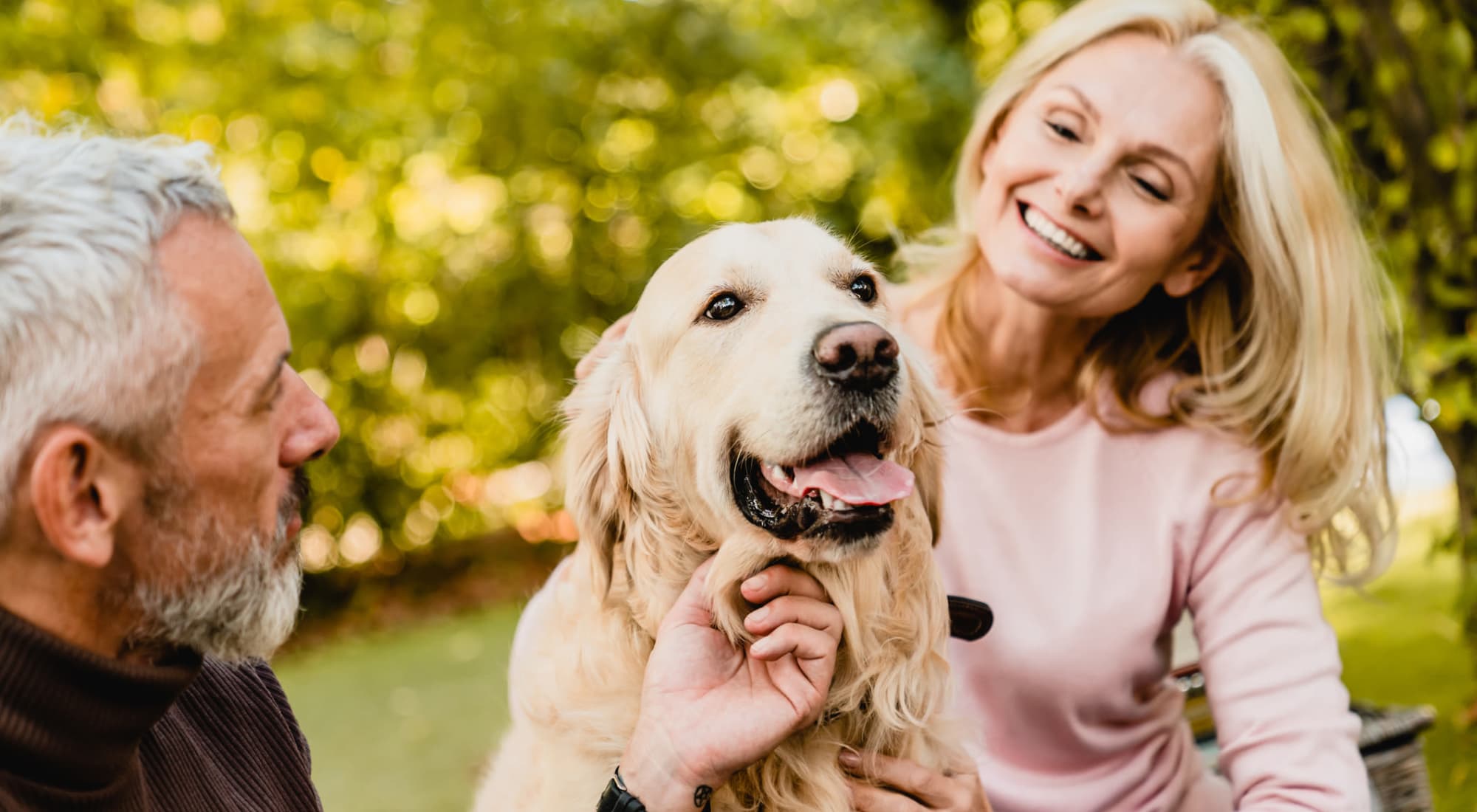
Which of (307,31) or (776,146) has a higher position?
(307,31)

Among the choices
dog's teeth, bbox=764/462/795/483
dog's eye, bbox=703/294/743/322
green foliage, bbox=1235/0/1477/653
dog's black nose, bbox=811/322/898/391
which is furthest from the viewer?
green foliage, bbox=1235/0/1477/653

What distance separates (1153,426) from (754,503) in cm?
102

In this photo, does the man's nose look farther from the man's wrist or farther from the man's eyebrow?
the man's wrist

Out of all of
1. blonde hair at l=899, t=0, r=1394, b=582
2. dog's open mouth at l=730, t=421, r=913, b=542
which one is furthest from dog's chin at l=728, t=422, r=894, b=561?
blonde hair at l=899, t=0, r=1394, b=582

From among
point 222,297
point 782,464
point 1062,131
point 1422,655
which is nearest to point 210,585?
point 222,297

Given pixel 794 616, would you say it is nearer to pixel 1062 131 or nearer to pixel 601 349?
pixel 601 349

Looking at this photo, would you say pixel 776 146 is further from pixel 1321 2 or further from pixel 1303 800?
pixel 1303 800

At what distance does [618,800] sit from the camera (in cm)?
167

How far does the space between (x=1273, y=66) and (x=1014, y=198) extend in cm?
63

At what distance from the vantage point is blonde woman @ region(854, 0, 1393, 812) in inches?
90.5

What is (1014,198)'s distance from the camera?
2420 mm

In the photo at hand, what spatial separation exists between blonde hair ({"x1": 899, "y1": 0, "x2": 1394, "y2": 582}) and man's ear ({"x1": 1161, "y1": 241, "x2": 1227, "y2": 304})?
0.01m

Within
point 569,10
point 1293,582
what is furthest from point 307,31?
point 1293,582

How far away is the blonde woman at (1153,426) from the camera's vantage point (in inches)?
90.5
